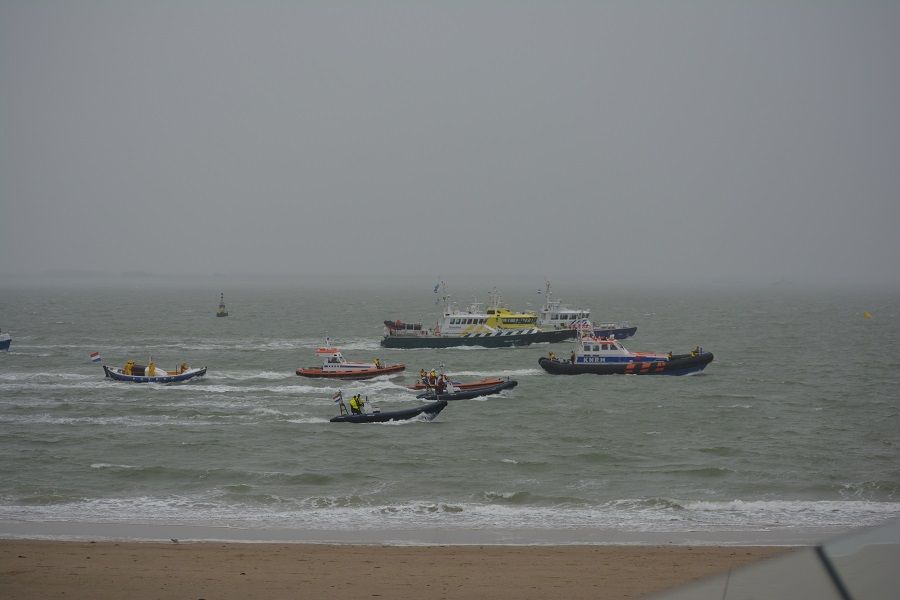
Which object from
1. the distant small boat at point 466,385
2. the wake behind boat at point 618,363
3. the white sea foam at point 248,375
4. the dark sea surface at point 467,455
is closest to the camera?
the dark sea surface at point 467,455

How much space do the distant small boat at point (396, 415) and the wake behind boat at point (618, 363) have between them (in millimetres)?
19989

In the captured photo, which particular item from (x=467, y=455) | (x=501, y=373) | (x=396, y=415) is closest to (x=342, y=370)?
(x=501, y=373)

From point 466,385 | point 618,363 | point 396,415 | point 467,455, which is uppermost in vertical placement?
point 618,363

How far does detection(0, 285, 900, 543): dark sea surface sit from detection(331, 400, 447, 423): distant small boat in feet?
2.02

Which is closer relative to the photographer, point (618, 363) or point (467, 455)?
point (467, 455)

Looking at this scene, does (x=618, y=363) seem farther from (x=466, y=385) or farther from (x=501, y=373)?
(x=466, y=385)

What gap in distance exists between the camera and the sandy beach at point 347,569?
696 inches

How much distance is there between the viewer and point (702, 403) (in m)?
48.4

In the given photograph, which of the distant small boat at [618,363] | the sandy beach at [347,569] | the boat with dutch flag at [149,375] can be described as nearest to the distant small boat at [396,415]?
the sandy beach at [347,569]

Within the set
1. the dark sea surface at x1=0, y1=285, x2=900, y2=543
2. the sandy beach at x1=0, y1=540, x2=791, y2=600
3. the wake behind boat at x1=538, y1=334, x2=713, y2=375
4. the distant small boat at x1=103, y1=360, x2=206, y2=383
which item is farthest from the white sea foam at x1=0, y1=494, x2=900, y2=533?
the wake behind boat at x1=538, y1=334, x2=713, y2=375

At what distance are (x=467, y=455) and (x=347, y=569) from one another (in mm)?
14824

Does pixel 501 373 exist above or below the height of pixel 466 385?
below

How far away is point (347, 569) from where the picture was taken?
19328 mm

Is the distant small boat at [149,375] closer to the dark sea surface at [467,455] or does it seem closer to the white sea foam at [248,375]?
the dark sea surface at [467,455]
